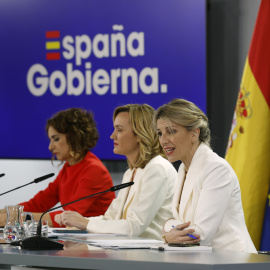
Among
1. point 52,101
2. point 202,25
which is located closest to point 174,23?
point 202,25

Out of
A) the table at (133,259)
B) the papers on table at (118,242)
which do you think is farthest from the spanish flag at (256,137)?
the table at (133,259)

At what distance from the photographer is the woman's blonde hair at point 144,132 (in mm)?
3895

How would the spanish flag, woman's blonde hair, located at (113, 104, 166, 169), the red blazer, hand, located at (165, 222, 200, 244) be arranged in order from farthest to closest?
1. the red blazer
2. the spanish flag
3. woman's blonde hair, located at (113, 104, 166, 169)
4. hand, located at (165, 222, 200, 244)

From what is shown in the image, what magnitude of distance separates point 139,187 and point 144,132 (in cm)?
34

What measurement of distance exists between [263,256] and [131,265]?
1.69 feet

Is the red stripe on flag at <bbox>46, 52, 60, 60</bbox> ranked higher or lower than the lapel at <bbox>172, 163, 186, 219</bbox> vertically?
higher

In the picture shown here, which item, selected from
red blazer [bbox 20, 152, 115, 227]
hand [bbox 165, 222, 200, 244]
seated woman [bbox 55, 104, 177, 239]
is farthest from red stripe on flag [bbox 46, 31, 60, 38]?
hand [bbox 165, 222, 200, 244]

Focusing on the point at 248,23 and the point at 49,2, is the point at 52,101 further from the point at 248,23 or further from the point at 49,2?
the point at 248,23

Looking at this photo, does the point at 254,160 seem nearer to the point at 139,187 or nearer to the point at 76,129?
the point at 139,187

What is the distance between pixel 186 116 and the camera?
3.30m

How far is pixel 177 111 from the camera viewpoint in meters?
3.31

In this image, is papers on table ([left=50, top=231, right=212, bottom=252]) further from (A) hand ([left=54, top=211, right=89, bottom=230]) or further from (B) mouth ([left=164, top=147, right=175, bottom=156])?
(B) mouth ([left=164, top=147, right=175, bottom=156])

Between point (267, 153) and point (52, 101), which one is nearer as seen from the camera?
point (267, 153)

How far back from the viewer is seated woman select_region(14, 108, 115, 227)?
14.6 feet
